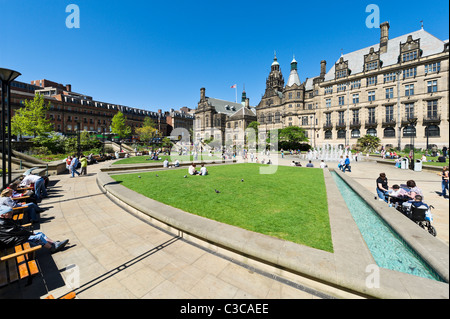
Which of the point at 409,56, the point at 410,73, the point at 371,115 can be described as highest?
the point at 409,56

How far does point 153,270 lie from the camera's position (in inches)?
144

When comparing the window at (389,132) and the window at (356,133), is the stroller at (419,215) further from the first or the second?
the window at (356,133)

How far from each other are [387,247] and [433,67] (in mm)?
57668

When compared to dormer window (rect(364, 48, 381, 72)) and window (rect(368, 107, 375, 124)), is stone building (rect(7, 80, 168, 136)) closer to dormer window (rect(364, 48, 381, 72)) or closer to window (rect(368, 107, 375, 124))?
window (rect(368, 107, 375, 124))

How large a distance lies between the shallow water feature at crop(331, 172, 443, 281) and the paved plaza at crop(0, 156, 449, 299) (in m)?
1.00

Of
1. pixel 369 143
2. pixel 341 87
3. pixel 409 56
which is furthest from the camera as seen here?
pixel 341 87

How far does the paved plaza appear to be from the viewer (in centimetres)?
310

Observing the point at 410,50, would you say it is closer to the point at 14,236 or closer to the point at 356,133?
the point at 356,133

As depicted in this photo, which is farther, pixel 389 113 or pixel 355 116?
pixel 355 116

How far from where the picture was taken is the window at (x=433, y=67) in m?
39.3

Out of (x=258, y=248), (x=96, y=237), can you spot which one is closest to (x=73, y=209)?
(x=96, y=237)

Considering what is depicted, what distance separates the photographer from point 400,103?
43.4 meters

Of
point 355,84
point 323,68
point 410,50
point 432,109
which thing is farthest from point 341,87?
point 432,109
